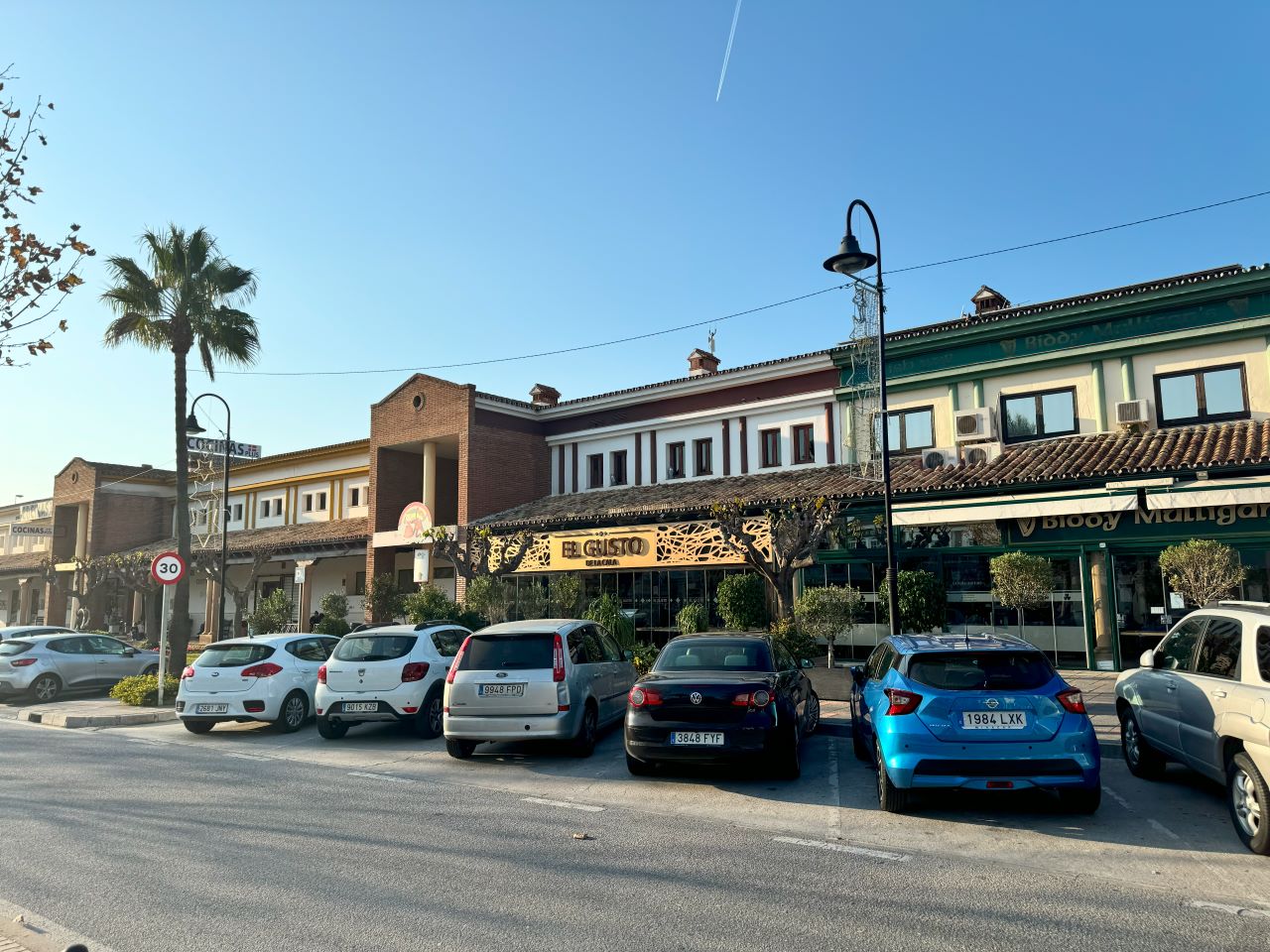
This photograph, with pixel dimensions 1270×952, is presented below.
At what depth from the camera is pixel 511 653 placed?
10469 millimetres

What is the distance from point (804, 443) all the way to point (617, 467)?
6.37 metres

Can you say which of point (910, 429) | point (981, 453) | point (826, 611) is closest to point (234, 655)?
point (826, 611)

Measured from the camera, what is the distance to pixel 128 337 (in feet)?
66.8

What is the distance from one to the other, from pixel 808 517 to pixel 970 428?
5108 millimetres

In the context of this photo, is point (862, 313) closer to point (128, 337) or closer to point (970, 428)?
point (970, 428)

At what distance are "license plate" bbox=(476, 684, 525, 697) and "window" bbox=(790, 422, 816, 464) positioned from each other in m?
13.8

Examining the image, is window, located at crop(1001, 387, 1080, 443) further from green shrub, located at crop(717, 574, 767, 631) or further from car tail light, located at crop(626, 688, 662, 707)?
car tail light, located at crop(626, 688, 662, 707)

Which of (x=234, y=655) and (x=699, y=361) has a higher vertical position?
(x=699, y=361)

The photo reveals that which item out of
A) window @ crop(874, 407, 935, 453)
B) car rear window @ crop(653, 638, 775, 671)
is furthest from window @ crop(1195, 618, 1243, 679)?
window @ crop(874, 407, 935, 453)

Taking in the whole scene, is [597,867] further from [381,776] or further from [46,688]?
[46,688]

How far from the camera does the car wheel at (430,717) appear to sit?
12.3 m

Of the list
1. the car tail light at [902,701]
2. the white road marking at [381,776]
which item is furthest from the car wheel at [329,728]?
the car tail light at [902,701]

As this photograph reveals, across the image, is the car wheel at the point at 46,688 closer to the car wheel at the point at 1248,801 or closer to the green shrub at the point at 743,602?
the green shrub at the point at 743,602

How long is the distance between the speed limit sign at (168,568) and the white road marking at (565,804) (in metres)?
10.8
